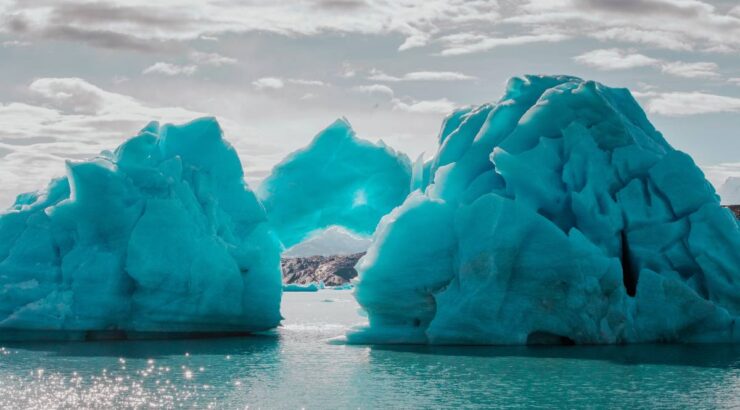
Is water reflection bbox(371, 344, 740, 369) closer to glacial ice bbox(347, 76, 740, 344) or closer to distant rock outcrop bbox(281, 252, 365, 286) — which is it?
glacial ice bbox(347, 76, 740, 344)

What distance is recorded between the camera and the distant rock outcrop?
239ft

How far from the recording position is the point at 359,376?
14.6 m

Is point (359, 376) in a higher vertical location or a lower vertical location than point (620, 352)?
lower

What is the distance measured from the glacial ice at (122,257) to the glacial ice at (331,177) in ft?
12.6

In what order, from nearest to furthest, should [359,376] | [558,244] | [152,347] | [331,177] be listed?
1. [359,376]
2. [558,244]
3. [152,347]
4. [331,177]

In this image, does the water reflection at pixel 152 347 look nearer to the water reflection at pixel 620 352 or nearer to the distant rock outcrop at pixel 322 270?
the water reflection at pixel 620 352

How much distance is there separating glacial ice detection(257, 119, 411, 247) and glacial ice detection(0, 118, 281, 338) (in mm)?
3848

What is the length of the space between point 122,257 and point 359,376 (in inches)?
278

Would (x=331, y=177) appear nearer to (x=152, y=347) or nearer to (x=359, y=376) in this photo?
(x=152, y=347)

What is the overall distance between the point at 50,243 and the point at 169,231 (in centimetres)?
258

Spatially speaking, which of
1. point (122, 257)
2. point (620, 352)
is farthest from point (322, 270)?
point (620, 352)

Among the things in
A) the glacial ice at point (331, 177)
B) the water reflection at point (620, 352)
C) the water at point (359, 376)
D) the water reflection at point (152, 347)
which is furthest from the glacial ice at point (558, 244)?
the glacial ice at point (331, 177)

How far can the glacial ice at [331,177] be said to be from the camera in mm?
24641

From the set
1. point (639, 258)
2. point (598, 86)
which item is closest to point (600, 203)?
point (639, 258)
